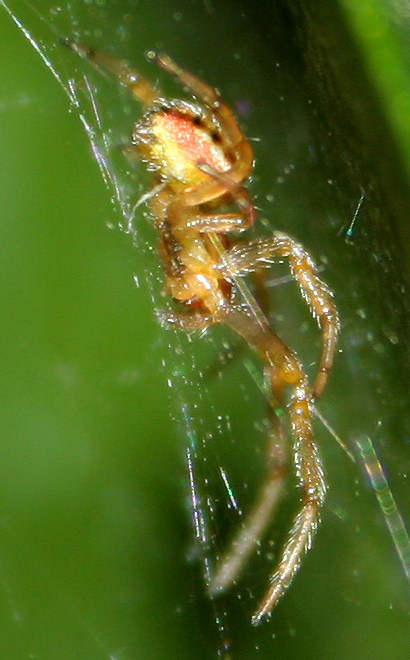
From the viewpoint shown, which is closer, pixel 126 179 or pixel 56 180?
pixel 126 179

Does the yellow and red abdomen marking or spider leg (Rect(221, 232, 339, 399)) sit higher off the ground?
the yellow and red abdomen marking

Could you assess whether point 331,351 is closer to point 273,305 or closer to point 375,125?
point 273,305

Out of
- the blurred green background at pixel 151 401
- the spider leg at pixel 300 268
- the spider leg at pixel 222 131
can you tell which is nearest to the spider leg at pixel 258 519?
the blurred green background at pixel 151 401

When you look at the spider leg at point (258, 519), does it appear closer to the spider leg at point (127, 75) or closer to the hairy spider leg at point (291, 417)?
the hairy spider leg at point (291, 417)

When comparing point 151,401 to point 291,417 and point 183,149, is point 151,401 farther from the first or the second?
point 183,149

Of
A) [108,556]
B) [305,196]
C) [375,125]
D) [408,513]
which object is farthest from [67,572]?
[375,125]

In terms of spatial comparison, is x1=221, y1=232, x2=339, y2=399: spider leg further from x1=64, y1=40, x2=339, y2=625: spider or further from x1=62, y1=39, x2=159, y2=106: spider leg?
x1=62, y1=39, x2=159, y2=106: spider leg

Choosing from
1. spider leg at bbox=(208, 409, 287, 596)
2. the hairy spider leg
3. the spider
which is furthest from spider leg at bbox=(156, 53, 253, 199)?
spider leg at bbox=(208, 409, 287, 596)
